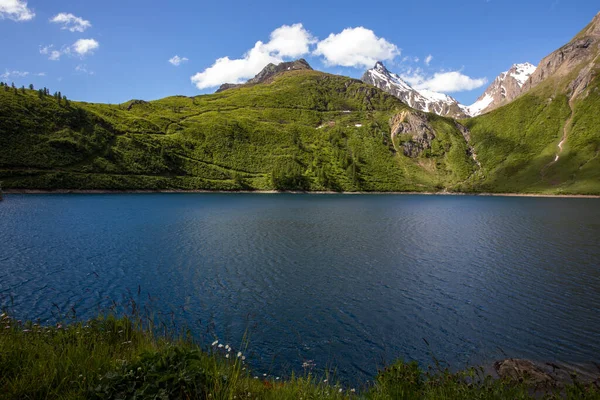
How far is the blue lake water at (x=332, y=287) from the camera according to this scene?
63.4 feet

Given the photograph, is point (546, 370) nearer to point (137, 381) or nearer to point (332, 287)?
point (332, 287)

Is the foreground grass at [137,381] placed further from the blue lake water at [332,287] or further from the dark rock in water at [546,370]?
the dark rock in water at [546,370]

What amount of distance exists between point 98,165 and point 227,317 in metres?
156

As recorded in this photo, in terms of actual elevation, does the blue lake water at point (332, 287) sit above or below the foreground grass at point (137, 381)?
below

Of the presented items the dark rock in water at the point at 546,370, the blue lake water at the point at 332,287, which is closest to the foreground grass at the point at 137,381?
the blue lake water at the point at 332,287

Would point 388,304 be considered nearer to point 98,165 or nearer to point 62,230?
point 62,230

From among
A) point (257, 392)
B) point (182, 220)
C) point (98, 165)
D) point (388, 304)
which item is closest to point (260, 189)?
point (98, 165)

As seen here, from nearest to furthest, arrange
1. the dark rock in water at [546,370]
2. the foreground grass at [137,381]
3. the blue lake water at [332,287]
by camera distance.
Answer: the foreground grass at [137,381] < the dark rock in water at [546,370] < the blue lake water at [332,287]

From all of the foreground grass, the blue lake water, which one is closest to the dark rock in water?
the blue lake water

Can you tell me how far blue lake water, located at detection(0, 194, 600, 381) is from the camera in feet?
63.4

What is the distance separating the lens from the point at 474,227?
69625 millimetres

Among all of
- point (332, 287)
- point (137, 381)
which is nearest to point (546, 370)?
point (332, 287)

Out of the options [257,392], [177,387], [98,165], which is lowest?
[257,392]

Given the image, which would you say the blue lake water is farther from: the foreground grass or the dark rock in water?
the foreground grass
